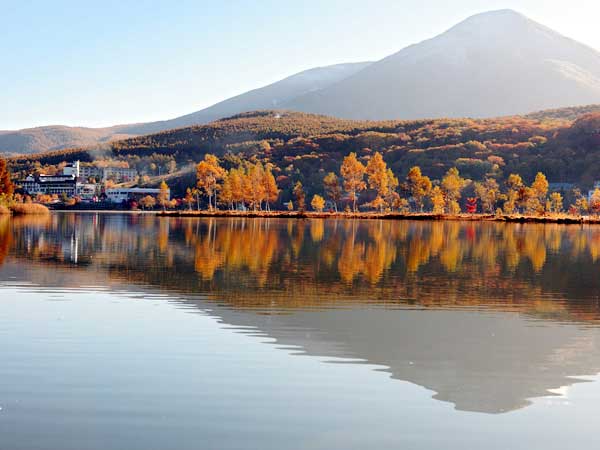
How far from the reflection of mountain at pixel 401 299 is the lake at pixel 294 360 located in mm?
61

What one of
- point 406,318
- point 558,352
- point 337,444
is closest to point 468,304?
point 406,318

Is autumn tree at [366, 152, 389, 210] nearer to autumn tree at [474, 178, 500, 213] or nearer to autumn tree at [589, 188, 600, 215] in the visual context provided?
autumn tree at [474, 178, 500, 213]

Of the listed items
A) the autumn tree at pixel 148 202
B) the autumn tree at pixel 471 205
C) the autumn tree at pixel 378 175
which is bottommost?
the autumn tree at pixel 148 202

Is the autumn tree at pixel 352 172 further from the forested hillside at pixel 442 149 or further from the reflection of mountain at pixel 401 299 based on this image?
the reflection of mountain at pixel 401 299

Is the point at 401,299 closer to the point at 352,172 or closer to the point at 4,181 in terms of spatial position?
the point at 4,181

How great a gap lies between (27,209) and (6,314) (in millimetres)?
76027

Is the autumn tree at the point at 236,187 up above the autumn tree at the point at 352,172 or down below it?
below

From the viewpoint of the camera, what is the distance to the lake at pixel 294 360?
7.17 m

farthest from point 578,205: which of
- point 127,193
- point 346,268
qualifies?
point 127,193

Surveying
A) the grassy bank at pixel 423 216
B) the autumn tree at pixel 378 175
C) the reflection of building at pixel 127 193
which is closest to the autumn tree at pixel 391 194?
the autumn tree at pixel 378 175

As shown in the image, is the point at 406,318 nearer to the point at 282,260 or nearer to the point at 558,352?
the point at 558,352

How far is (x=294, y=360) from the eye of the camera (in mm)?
10164

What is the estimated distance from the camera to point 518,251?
109ft

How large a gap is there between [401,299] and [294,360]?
705cm
